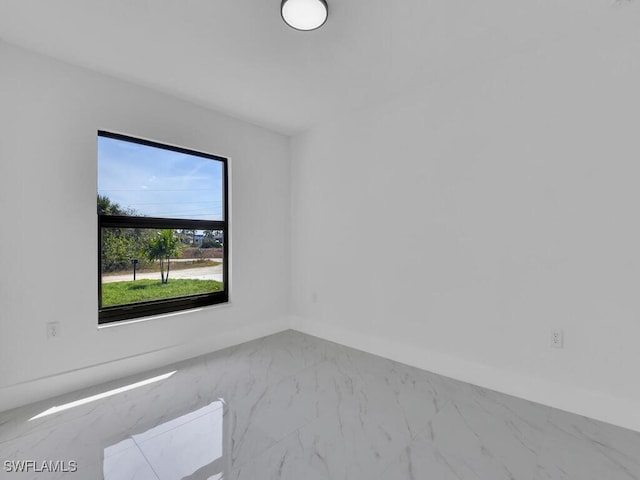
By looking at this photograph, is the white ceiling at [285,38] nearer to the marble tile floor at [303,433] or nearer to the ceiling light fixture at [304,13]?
the ceiling light fixture at [304,13]

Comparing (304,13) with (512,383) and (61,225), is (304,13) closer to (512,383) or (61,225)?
(61,225)

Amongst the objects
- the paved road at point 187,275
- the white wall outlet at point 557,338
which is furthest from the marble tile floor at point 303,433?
the paved road at point 187,275

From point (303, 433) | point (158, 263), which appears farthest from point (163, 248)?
point (303, 433)

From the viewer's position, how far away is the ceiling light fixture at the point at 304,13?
1743mm

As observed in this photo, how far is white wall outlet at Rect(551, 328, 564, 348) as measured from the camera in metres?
2.11

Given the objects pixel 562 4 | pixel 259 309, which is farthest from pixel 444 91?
pixel 259 309

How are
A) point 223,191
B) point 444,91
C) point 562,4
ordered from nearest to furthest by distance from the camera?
point 562,4, point 444,91, point 223,191

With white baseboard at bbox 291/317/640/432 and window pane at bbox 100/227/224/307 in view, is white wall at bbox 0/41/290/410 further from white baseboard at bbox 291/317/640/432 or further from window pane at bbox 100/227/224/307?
white baseboard at bbox 291/317/640/432

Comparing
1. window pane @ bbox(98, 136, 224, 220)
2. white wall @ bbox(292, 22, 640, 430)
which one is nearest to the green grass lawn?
window pane @ bbox(98, 136, 224, 220)

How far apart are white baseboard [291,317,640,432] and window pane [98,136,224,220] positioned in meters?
2.07

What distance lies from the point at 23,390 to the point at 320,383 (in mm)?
2083

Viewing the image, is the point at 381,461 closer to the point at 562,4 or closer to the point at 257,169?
the point at 562,4

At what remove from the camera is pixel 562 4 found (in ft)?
5.97

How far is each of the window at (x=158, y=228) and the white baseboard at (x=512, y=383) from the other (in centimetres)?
170
